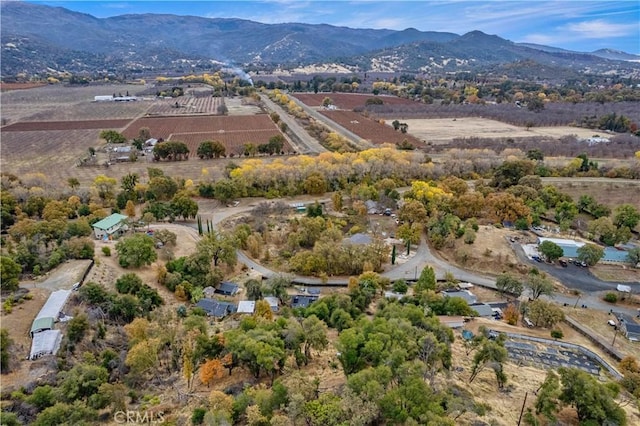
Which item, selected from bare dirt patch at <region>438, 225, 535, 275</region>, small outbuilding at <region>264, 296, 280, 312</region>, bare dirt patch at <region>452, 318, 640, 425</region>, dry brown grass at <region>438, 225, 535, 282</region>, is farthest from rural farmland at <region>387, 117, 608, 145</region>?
bare dirt patch at <region>452, 318, 640, 425</region>

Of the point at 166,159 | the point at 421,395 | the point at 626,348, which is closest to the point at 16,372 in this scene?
the point at 421,395

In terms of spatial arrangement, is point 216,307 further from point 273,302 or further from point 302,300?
point 302,300

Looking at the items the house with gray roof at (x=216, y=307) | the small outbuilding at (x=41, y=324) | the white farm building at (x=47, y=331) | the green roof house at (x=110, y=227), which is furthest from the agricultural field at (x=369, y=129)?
the small outbuilding at (x=41, y=324)

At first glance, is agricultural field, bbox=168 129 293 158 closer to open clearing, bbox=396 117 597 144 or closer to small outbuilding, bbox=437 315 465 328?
open clearing, bbox=396 117 597 144

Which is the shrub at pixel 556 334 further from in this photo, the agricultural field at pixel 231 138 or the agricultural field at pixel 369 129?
the agricultural field at pixel 231 138

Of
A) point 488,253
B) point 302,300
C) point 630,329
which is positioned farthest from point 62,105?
point 630,329

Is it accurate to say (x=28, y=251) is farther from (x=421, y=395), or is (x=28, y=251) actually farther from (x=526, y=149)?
(x=526, y=149)
